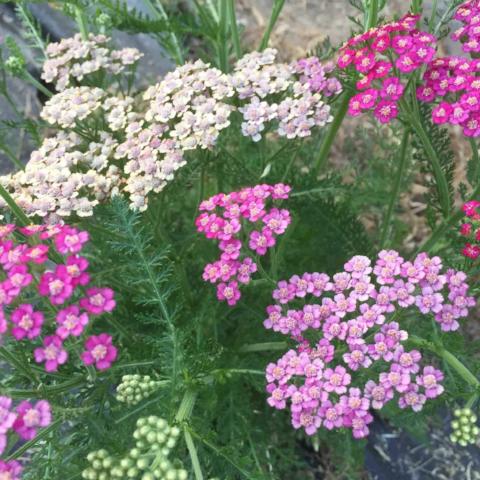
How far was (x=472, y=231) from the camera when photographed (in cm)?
207

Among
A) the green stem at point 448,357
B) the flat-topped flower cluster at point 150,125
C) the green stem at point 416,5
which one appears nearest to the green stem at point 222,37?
the flat-topped flower cluster at point 150,125

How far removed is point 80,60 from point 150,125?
57 cm

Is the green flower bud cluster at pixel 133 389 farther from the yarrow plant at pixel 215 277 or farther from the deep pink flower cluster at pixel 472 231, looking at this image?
the deep pink flower cluster at pixel 472 231

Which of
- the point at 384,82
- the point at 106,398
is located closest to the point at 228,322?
the point at 106,398

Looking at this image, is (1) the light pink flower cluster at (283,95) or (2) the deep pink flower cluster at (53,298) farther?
(1) the light pink flower cluster at (283,95)

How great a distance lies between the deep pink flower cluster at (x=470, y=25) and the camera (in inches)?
90.1

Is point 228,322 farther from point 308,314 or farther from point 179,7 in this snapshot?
point 179,7

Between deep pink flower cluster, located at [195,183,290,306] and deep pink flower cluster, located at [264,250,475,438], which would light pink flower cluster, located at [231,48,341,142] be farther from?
deep pink flower cluster, located at [264,250,475,438]

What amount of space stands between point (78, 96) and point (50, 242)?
669mm

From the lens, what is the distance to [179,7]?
17.3 ft

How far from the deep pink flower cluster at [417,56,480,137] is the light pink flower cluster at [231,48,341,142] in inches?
14.1

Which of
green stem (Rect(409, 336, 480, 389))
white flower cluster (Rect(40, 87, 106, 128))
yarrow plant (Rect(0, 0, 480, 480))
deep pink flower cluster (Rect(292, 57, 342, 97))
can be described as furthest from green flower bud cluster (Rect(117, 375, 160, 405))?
deep pink flower cluster (Rect(292, 57, 342, 97))

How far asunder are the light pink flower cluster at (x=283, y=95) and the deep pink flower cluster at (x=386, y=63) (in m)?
0.18

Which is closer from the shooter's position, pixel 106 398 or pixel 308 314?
pixel 308 314
